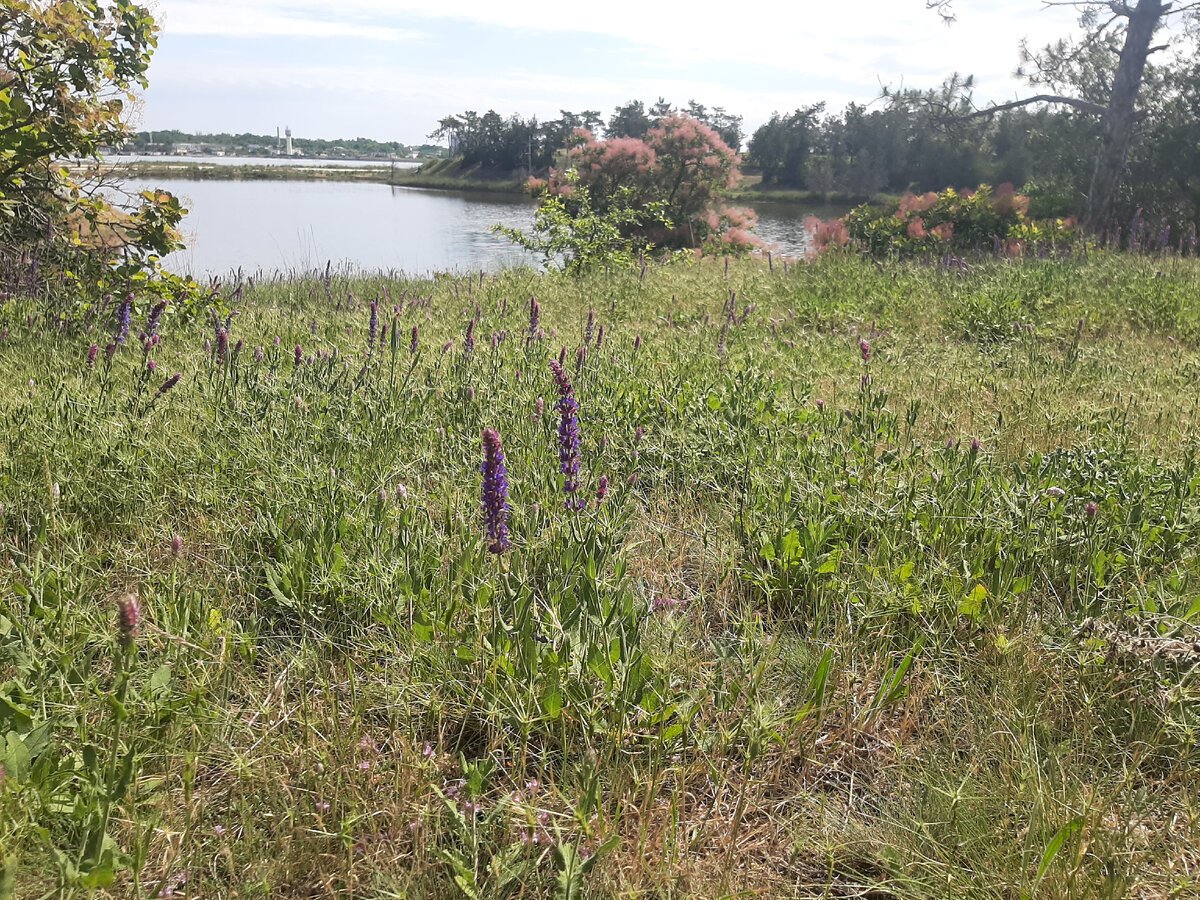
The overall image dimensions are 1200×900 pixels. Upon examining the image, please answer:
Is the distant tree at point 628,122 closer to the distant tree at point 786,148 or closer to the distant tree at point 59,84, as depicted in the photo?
the distant tree at point 786,148

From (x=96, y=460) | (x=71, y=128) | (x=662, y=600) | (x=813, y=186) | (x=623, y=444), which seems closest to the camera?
(x=662, y=600)

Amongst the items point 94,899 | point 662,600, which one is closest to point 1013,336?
point 662,600

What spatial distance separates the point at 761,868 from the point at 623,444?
2312mm

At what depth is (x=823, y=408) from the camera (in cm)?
411

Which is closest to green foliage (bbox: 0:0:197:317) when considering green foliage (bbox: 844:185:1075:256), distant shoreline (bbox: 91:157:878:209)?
green foliage (bbox: 844:185:1075:256)

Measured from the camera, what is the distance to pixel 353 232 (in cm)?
3284

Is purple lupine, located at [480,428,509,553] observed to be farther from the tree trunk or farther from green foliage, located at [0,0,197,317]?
the tree trunk

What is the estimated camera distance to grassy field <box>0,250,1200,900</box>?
62.0 inches

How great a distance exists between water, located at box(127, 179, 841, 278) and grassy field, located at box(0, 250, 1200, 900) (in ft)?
15.6

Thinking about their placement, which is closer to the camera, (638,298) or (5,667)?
(5,667)

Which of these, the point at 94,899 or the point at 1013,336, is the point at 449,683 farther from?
the point at 1013,336

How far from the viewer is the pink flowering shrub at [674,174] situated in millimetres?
21938

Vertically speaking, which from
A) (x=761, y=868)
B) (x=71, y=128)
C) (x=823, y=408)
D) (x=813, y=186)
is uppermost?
(x=813, y=186)

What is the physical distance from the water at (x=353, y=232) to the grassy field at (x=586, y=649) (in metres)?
4.75
